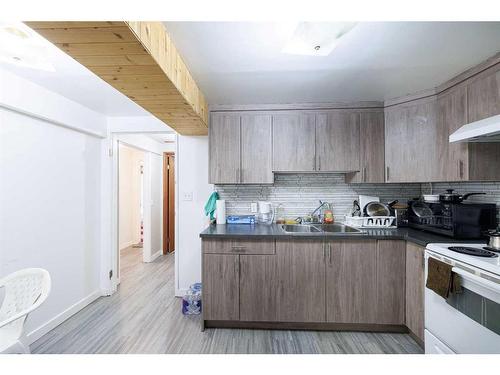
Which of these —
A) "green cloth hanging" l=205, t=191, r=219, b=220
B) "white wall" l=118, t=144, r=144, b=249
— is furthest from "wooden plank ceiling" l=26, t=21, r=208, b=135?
"white wall" l=118, t=144, r=144, b=249

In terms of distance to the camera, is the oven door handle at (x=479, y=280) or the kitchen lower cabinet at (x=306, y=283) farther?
the kitchen lower cabinet at (x=306, y=283)

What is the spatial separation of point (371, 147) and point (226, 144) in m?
1.59

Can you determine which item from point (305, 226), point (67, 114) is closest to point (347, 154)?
point (305, 226)

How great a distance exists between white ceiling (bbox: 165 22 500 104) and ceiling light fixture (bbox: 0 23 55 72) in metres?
0.80

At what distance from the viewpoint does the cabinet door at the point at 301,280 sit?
2145 millimetres

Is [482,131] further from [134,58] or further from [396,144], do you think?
[134,58]

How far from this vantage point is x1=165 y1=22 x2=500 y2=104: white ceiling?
137cm

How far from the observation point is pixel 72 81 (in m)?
2.02

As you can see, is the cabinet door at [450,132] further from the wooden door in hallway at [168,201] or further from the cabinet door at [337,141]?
the wooden door in hallway at [168,201]

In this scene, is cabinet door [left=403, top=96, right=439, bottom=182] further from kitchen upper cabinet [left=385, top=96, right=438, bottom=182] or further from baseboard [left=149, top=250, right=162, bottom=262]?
baseboard [left=149, top=250, right=162, bottom=262]

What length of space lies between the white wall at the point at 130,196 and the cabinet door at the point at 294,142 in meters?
3.98

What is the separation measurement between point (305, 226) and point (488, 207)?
1.56 m

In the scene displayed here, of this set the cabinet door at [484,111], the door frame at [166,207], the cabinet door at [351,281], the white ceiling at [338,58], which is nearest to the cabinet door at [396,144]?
the white ceiling at [338,58]
